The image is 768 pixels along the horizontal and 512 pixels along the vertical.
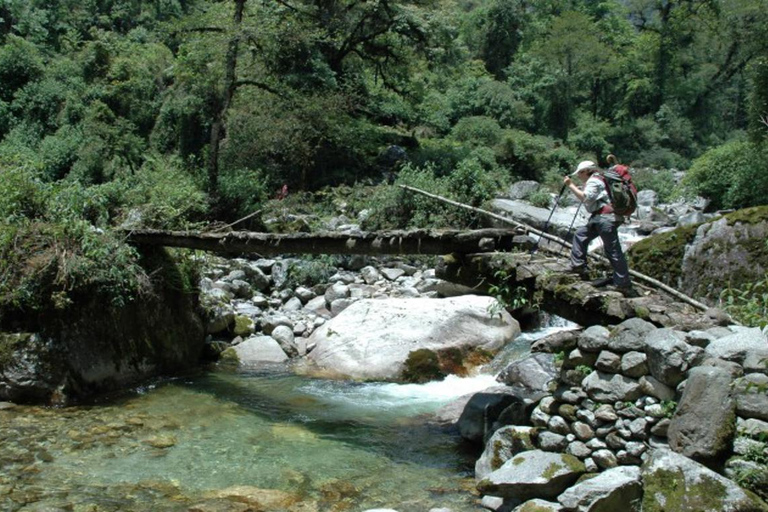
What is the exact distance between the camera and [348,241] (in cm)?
879

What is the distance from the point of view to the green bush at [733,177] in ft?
72.2

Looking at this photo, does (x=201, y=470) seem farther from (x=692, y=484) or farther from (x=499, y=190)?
(x=499, y=190)

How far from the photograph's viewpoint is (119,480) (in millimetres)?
6527

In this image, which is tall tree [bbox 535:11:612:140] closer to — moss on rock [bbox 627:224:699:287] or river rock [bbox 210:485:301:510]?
moss on rock [bbox 627:224:699:287]

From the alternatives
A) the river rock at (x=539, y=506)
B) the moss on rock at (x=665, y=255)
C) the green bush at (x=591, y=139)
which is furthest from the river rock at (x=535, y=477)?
the green bush at (x=591, y=139)

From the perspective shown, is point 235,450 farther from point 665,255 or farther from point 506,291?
point 665,255

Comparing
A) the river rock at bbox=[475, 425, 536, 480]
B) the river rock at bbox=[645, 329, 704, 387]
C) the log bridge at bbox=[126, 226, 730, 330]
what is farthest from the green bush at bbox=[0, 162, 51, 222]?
the river rock at bbox=[645, 329, 704, 387]

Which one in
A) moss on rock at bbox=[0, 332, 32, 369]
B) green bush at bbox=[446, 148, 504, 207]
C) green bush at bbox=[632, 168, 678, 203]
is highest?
green bush at bbox=[632, 168, 678, 203]

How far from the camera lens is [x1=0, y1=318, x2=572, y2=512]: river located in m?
6.30

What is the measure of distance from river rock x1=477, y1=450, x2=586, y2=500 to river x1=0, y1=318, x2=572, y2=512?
54cm

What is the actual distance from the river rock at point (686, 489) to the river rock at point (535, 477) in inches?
30.6

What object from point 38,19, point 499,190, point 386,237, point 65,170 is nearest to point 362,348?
point 386,237

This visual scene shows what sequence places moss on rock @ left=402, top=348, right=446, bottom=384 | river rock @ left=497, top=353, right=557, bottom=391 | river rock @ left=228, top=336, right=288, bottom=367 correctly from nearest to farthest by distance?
river rock @ left=497, top=353, right=557, bottom=391, moss on rock @ left=402, top=348, right=446, bottom=384, river rock @ left=228, top=336, right=288, bottom=367

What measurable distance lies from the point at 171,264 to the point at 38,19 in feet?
106
